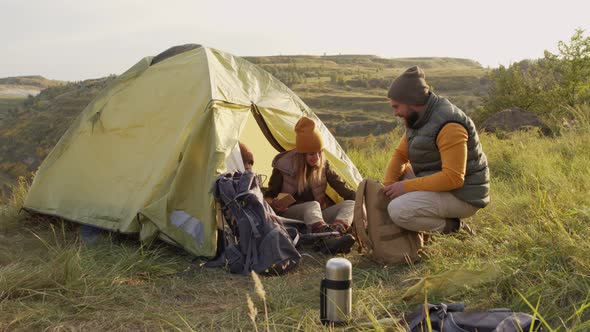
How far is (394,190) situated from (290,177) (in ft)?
3.89

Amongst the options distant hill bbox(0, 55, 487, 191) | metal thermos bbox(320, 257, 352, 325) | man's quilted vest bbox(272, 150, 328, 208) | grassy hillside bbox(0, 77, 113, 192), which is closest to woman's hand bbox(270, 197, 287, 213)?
man's quilted vest bbox(272, 150, 328, 208)

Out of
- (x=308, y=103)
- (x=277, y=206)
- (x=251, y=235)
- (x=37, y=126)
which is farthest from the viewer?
(x=308, y=103)

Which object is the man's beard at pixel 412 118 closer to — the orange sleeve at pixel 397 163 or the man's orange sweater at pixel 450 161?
the man's orange sweater at pixel 450 161

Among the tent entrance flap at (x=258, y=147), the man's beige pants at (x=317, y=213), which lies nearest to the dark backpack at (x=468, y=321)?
the man's beige pants at (x=317, y=213)

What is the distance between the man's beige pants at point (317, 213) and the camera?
4668 mm

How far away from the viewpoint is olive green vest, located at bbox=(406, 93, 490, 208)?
12.8 feet

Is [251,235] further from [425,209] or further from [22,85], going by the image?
[22,85]

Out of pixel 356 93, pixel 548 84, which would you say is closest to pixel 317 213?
pixel 548 84

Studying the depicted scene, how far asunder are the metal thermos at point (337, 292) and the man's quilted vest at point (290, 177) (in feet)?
7.03

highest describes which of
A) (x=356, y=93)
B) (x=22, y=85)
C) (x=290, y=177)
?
(x=290, y=177)

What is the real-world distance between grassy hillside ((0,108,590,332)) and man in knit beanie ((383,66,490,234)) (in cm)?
23

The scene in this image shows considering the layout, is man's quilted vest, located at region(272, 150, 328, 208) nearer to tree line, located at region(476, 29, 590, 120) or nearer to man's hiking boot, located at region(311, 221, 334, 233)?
man's hiking boot, located at region(311, 221, 334, 233)

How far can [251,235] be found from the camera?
4047 mm

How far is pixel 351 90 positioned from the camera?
165 ft
